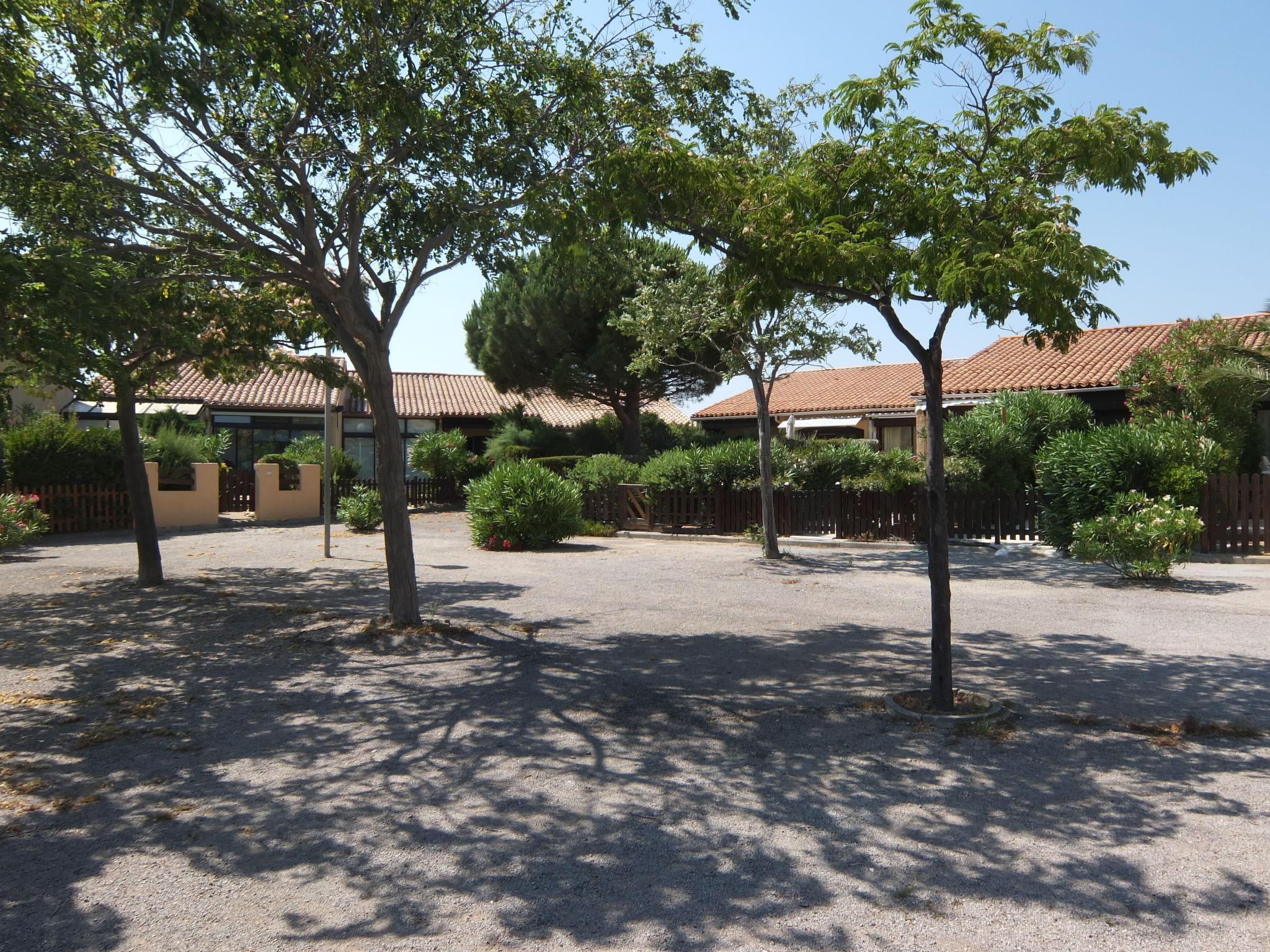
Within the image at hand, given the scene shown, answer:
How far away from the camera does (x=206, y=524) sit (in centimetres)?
2219

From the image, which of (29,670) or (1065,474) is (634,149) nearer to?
(29,670)

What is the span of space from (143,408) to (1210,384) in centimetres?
2973

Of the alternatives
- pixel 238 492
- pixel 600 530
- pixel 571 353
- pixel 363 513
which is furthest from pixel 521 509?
pixel 571 353

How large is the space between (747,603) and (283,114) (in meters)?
6.97

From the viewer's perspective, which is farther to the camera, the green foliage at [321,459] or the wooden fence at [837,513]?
the green foliage at [321,459]

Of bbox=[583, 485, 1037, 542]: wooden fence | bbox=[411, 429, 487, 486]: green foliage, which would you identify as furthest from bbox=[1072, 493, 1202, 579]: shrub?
bbox=[411, 429, 487, 486]: green foliage

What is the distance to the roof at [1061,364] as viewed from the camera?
73.8ft

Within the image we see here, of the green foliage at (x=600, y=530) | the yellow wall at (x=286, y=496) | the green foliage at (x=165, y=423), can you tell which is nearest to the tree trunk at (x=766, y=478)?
the green foliage at (x=600, y=530)

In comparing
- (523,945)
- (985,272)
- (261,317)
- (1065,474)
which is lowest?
(523,945)

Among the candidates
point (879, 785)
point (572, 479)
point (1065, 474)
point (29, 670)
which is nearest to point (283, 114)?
point (29, 670)

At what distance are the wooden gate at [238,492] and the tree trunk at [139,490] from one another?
12256 millimetres

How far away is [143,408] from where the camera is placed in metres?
32.1

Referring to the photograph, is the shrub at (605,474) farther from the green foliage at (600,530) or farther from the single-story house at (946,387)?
the single-story house at (946,387)

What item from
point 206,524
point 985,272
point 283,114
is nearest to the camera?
point 985,272
